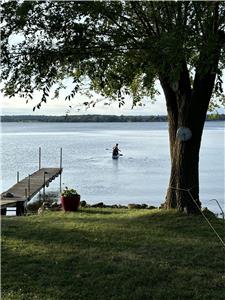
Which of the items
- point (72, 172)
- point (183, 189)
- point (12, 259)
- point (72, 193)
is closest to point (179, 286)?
point (12, 259)

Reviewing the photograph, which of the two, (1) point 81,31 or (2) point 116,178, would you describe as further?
(2) point 116,178

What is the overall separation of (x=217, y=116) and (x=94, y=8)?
7339 millimetres

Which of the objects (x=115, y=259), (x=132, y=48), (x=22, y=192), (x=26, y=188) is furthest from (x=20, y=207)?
(x=115, y=259)

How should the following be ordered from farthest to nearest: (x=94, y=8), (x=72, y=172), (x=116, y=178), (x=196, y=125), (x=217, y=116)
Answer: (x=72, y=172) < (x=116, y=178) < (x=217, y=116) < (x=196, y=125) < (x=94, y=8)

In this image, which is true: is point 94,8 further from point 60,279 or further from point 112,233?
point 60,279

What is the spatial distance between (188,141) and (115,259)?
4.12 m

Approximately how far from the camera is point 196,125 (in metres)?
10.6

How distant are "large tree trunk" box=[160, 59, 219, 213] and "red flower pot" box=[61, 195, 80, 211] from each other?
2802mm

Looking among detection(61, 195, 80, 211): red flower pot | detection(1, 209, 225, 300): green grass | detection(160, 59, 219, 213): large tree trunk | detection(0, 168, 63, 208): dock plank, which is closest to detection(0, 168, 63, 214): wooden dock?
detection(0, 168, 63, 208): dock plank

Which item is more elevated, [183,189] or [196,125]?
[196,125]

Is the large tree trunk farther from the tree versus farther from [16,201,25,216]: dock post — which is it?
[16,201,25,216]: dock post

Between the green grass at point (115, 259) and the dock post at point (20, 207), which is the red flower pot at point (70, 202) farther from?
the dock post at point (20, 207)

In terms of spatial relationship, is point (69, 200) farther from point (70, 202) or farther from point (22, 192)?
point (22, 192)

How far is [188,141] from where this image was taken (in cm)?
1060
